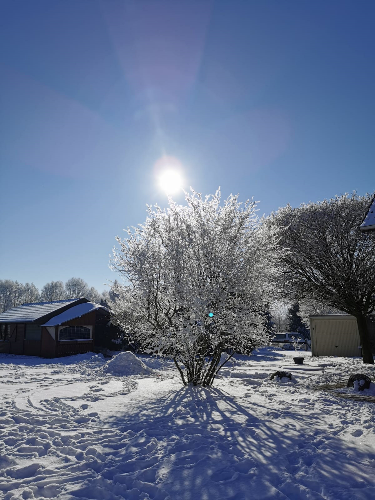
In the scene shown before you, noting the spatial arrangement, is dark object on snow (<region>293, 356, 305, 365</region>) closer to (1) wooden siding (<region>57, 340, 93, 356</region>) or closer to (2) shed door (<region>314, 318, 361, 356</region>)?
(2) shed door (<region>314, 318, 361, 356</region>)

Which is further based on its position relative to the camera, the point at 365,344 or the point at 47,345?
the point at 47,345

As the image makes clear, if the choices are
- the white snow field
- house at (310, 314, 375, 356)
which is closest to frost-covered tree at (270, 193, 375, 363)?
house at (310, 314, 375, 356)

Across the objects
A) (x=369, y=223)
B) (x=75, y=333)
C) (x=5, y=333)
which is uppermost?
(x=369, y=223)

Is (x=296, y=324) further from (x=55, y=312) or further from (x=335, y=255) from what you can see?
(x=55, y=312)

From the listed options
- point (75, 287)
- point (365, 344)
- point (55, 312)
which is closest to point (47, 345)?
point (55, 312)

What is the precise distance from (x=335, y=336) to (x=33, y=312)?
75.0 ft

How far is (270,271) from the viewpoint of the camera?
9.42 meters

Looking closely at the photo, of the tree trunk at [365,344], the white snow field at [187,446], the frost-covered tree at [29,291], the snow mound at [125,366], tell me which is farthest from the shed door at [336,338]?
the frost-covered tree at [29,291]

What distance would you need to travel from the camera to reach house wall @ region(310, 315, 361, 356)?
23500mm

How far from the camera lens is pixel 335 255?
16.4 metres

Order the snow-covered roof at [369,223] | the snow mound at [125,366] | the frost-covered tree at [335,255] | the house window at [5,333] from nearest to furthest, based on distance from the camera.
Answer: the snow-covered roof at [369,223] < the snow mound at [125,366] < the frost-covered tree at [335,255] < the house window at [5,333]

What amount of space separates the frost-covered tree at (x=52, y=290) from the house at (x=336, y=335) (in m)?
68.7

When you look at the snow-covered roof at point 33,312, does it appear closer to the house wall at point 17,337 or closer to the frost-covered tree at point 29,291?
the house wall at point 17,337

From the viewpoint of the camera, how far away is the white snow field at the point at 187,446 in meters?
3.41
